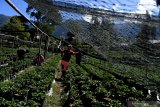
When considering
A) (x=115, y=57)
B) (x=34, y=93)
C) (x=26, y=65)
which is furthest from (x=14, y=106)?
(x=26, y=65)

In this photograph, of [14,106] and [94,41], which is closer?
[14,106]

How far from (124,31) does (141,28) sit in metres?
1.44

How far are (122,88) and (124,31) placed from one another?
511 cm

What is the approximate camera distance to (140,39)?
8125 millimetres

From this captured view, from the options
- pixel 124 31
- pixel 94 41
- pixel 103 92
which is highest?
pixel 124 31

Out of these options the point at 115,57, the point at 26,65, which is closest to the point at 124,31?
the point at 115,57

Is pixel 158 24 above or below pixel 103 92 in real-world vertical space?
above

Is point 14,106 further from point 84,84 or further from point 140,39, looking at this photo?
point 84,84

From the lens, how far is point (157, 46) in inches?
282

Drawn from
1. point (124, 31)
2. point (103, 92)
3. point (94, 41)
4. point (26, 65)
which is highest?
point (124, 31)

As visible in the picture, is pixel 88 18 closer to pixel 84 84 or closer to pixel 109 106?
pixel 109 106

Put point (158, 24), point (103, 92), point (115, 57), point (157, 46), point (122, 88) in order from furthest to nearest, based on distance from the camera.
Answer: point (115, 57) → point (122, 88) → point (103, 92) → point (157, 46) → point (158, 24)

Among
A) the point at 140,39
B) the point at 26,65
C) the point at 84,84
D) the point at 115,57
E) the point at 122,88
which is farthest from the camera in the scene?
the point at 26,65

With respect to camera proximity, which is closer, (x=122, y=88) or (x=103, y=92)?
(x=103, y=92)
